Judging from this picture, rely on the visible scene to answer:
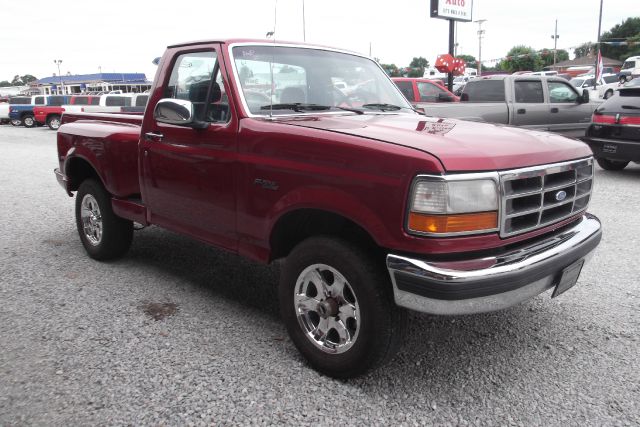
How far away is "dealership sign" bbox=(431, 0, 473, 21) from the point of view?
17.8 m

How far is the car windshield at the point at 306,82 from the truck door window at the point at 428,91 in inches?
347

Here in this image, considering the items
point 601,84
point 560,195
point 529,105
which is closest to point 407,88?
point 529,105

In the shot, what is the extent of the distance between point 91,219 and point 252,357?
8.60ft

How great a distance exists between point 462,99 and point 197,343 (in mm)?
9442

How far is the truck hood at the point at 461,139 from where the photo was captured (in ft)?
8.39

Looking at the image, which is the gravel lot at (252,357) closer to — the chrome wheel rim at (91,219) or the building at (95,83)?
the chrome wheel rim at (91,219)

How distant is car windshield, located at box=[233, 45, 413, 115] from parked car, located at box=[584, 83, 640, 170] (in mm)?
6289

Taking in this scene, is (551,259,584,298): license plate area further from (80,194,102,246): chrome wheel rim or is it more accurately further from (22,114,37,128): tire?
(22,114,37,128): tire

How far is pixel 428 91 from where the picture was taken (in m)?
12.9

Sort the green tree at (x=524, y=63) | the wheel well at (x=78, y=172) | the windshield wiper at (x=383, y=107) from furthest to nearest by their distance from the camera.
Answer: the green tree at (x=524, y=63) → the wheel well at (x=78, y=172) → the windshield wiper at (x=383, y=107)

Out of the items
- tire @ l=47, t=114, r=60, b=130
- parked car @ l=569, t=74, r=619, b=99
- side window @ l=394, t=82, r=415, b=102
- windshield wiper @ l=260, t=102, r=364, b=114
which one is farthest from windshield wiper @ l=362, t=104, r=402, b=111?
tire @ l=47, t=114, r=60, b=130

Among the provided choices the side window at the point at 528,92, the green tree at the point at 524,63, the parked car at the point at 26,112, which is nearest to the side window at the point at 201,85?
the side window at the point at 528,92

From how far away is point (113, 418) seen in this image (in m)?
2.62

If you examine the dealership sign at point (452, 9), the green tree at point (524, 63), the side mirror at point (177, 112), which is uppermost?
the green tree at point (524, 63)
